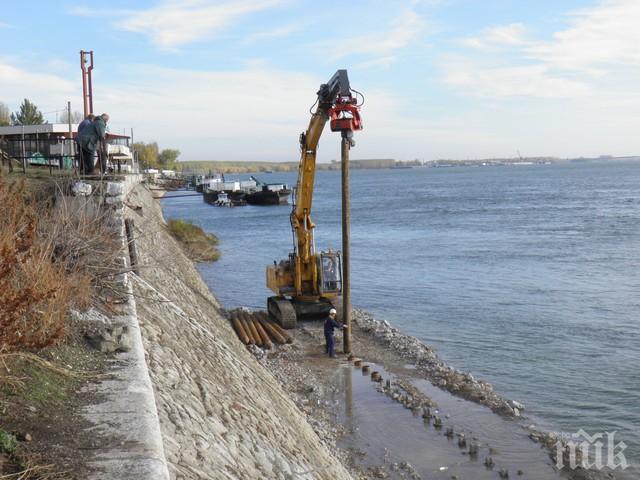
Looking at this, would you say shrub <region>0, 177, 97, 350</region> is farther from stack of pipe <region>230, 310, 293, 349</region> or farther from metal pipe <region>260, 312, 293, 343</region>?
metal pipe <region>260, 312, 293, 343</region>

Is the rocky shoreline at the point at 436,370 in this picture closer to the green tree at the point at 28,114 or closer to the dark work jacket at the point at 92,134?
the dark work jacket at the point at 92,134

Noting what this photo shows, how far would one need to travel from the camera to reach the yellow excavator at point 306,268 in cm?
2000

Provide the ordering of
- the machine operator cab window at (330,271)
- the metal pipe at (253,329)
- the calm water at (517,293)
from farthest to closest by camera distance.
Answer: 1. the machine operator cab window at (330,271)
2. the metal pipe at (253,329)
3. the calm water at (517,293)

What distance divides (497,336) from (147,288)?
473 inches

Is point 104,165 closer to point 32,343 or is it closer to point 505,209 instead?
point 32,343

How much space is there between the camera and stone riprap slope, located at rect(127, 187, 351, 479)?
6.69 meters

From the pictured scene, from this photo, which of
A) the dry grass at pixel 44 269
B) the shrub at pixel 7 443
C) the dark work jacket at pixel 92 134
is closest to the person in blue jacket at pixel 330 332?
the dark work jacket at pixel 92 134

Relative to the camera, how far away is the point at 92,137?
1416cm

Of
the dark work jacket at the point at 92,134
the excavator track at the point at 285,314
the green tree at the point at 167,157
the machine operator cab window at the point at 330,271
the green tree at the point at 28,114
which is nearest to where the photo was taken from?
the dark work jacket at the point at 92,134

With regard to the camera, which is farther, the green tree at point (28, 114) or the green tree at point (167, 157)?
the green tree at point (167, 157)

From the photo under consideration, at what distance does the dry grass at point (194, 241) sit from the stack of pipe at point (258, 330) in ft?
50.3

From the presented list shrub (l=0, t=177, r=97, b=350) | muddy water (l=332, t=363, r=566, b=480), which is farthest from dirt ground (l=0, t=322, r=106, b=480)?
muddy water (l=332, t=363, r=566, b=480)

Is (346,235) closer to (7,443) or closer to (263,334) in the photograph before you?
(263,334)

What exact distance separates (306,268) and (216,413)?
12.5 m
